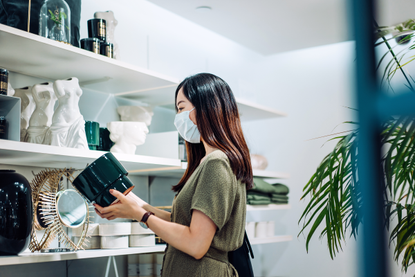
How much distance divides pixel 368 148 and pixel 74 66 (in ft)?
4.76

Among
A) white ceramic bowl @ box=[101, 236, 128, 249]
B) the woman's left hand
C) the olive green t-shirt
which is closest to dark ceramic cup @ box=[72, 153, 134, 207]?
the woman's left hand

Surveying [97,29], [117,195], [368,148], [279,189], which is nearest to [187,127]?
[117,195]

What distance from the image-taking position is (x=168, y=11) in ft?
7.95

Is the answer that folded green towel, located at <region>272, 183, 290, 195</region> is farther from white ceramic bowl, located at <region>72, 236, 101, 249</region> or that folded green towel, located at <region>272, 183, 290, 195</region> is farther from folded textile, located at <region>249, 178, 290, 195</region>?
white ceramic bowl, located at <region>72, 236, 101, 249</region>

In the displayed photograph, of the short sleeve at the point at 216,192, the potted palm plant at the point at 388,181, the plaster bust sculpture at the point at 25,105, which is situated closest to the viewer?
the potted palm plant at the point at 388,181

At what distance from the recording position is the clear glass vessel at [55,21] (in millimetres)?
1368

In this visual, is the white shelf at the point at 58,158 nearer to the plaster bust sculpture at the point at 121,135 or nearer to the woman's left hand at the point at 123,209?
the plaster bust sculpture at the point at 121,135

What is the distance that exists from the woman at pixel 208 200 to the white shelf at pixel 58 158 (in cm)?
32

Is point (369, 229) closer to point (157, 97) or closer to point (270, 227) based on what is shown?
point (157, 97)

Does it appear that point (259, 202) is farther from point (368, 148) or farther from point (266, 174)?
point (368, 148)

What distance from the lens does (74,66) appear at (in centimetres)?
153

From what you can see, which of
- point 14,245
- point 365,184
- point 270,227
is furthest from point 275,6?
point 365,184

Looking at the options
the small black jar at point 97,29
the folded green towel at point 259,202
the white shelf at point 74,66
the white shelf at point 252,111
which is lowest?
the folded green towel at point 259,202

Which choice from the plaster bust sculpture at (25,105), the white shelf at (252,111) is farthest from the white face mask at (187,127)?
the white shelf at (252,111)
